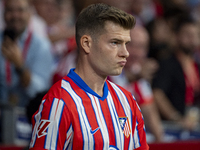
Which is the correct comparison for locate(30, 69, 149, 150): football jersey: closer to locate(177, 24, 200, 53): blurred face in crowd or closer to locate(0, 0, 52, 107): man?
locate(0, 0, 52, 107): man

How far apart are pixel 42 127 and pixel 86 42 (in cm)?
47

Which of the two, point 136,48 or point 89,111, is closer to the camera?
point 89,111

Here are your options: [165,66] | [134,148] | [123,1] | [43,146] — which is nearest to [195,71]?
[165,66]

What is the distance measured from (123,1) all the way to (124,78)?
4.80ft

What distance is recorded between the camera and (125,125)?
1683 mm

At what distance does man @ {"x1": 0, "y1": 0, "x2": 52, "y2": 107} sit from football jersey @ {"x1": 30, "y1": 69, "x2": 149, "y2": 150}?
1970 millimetres

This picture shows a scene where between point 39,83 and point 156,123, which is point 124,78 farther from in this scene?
point 39,83

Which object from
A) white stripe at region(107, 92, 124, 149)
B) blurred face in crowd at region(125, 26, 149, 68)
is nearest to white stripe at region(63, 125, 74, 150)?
white stripe at region(107, 92, 124, 149)

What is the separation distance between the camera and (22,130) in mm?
3375

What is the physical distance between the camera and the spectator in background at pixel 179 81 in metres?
4.55

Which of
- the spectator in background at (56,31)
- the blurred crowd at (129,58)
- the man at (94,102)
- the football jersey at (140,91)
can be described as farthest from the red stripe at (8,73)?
the man at (94,102)

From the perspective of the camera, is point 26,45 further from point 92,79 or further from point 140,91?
point 92,79

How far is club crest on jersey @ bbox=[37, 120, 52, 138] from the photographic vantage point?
4.95 feet

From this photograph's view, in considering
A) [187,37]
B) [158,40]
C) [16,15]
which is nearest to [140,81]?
[158,40]
